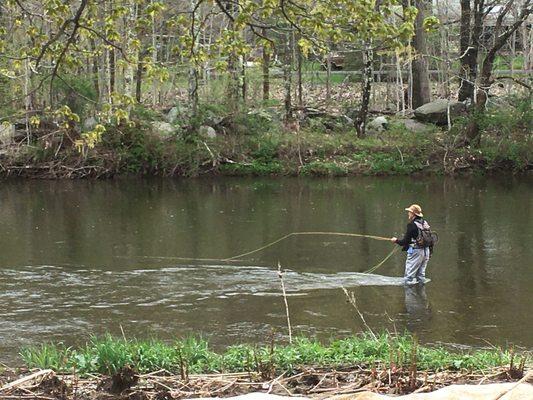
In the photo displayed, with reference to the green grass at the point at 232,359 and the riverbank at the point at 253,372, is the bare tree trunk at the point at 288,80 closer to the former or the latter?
the green grass at the point at 232,359

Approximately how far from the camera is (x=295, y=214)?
79.6ft

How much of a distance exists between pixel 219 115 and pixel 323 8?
2802 cm

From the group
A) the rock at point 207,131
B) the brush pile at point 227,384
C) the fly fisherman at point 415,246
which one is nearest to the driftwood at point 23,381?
the brush pile at point 227,384

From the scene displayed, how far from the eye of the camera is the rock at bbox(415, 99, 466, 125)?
124 feet

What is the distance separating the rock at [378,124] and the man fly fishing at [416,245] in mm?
23543

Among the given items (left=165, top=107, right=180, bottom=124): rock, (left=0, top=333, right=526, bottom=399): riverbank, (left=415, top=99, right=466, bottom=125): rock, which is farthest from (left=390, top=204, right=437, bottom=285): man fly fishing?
(left=415, top=99, right=466, bottom=125): rock

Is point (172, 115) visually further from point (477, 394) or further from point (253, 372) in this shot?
point (477, 394)

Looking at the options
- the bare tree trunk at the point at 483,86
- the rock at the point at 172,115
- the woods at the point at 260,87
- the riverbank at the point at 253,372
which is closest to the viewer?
the riverbank at the point at 253,372

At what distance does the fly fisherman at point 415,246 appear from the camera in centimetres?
1461

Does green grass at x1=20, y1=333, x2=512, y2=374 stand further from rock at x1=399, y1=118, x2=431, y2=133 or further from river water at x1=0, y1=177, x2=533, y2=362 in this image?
rock at x1=399, y1=118, x2=431, y2=133

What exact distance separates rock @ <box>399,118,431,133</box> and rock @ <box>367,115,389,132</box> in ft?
2.68

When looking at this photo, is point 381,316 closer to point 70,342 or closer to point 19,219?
point 70,342

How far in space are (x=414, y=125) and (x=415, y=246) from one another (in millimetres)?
24661

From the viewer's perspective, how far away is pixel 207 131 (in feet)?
119
